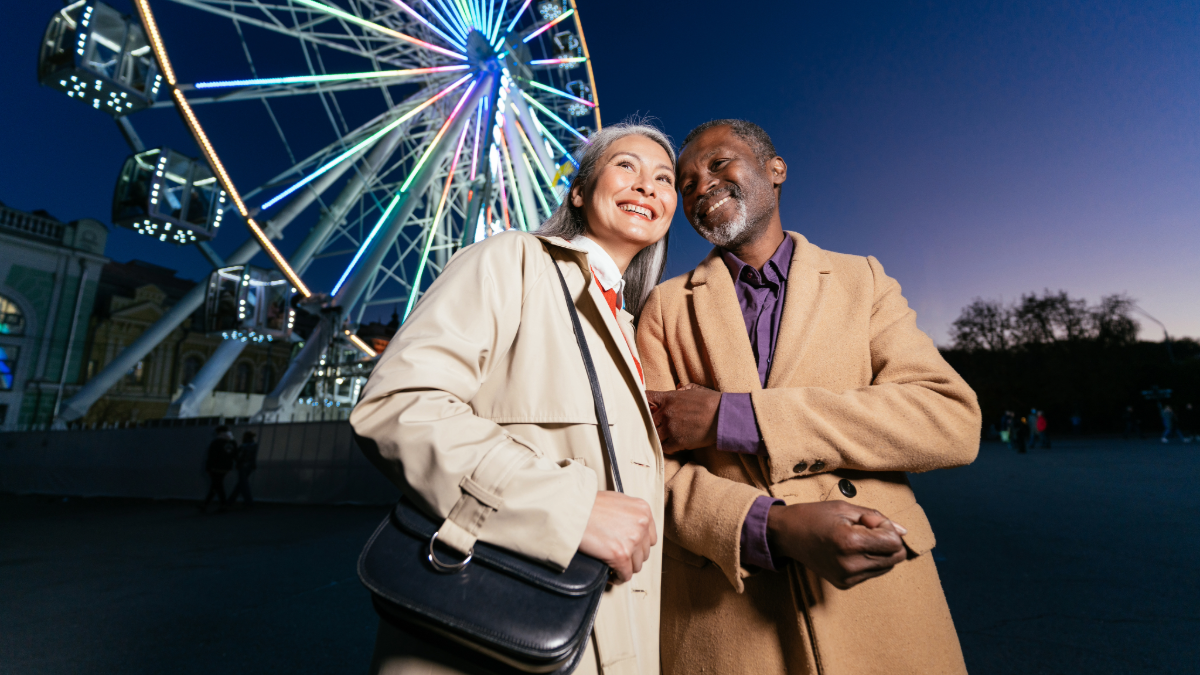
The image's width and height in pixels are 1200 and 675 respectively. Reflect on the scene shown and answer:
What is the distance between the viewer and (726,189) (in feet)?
5.81

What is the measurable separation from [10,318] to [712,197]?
107 feet

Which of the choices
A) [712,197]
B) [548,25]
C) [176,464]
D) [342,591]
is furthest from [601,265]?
[176,464]

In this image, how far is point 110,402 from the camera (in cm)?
2914

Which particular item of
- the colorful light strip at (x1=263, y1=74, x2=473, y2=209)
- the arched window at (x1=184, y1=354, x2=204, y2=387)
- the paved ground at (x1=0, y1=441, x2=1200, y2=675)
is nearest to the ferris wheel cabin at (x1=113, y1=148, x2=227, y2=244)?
the colorful light strip at (x1=263, y1=74, x2=473, y2=209)

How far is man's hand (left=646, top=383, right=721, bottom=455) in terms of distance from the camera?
1.38 m

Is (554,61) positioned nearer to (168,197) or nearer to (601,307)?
(168,197)

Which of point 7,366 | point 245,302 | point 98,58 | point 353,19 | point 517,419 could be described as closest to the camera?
point 517,419

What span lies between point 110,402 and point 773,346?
125 ft

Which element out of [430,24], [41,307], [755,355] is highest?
[430,24]

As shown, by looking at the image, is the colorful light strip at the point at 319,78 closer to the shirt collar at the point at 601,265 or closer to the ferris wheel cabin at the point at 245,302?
the ferris wheel cabin at the point at 245,302

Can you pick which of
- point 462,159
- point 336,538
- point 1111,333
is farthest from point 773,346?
point 1111,333

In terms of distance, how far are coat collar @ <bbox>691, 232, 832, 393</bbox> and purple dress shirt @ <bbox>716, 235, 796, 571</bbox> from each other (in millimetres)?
41

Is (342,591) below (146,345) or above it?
below

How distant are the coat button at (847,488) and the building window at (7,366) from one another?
1272 inches
